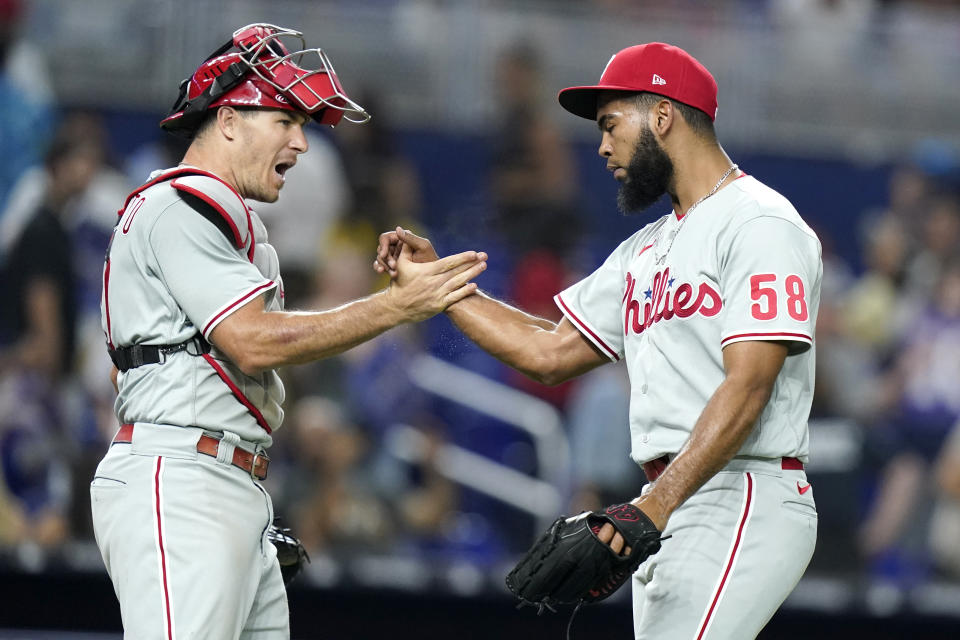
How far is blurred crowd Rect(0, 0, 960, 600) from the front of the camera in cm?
666

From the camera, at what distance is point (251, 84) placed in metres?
3.44

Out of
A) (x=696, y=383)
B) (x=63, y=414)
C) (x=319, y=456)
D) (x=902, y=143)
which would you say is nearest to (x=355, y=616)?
(x=319, y=456)

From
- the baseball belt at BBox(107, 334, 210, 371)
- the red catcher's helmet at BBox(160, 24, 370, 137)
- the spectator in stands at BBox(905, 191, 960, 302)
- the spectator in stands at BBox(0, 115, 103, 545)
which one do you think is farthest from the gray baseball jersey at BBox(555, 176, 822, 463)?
the spectator in stands at BBox(905, 191, 960, 302)

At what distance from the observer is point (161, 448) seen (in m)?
3.22

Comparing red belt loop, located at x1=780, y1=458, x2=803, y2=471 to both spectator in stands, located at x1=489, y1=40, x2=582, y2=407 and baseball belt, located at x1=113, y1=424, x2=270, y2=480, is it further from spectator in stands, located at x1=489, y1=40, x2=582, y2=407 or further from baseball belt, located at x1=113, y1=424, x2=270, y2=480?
spectator in stands, located at x1=489, y1=40, x2=582, y2=407

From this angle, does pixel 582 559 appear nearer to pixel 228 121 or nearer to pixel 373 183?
pixel 228 121

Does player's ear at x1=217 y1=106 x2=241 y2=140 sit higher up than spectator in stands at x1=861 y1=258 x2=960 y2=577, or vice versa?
player's ear at x1=217 y1=106 x2=241 y2=140

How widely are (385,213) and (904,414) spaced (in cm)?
330

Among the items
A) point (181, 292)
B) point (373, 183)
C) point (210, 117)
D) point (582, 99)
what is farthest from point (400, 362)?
point (181, 292)

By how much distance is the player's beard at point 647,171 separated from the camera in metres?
3.53

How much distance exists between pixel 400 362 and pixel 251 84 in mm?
3797

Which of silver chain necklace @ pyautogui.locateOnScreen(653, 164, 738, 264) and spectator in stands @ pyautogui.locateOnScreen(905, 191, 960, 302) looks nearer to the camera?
silver chain necklace @ pyautogui.locateOnScreen(653, 164, 738, 264)

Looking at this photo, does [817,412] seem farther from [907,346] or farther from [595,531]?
[595,531]

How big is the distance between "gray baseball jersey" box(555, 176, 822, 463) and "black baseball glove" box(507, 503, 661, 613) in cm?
34
